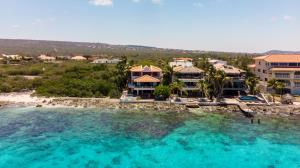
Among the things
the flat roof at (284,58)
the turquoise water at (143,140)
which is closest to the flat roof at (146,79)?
the turquoise water at (143,140)

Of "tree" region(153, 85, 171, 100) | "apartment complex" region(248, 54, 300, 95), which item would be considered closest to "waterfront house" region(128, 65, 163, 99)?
"tree" region(153, 85, 171, 100)

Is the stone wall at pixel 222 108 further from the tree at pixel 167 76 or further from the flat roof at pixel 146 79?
the flat roof at pixel 146 79

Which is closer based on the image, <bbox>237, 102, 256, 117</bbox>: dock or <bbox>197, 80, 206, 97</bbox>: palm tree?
<bbox>237, 102, 256, 117</bbox>: dock

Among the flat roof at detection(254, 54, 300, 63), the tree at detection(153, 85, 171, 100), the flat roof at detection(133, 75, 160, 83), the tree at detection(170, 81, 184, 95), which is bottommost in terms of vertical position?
the tree at detection(153, 85, 171, 100)

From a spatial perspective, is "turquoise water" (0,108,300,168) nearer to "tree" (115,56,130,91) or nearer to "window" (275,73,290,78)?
"tree" (115,56,130,91)

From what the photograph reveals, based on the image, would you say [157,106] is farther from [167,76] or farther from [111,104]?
[167,76]
